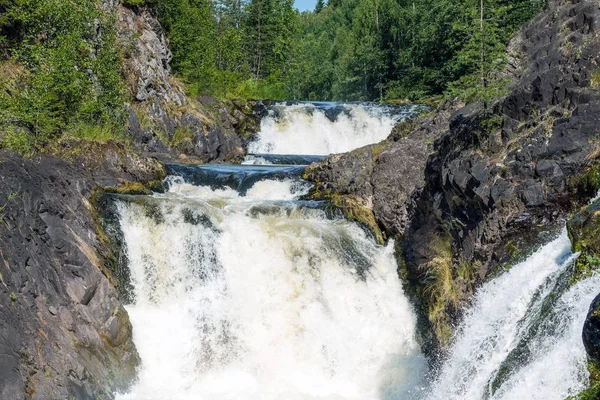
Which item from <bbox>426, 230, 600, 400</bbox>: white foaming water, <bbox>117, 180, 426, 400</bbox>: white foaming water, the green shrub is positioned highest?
the green shrub

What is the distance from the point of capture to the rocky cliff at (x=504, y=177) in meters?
10.7

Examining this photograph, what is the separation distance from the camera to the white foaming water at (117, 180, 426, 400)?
12.1 metres

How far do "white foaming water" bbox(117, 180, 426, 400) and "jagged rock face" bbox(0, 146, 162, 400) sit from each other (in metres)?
0.88

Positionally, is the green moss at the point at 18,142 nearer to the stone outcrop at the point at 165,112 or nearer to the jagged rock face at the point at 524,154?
the stone outcrop at the point at 165,112

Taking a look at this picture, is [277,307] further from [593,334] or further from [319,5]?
[319,5]

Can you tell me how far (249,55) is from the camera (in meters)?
53.7

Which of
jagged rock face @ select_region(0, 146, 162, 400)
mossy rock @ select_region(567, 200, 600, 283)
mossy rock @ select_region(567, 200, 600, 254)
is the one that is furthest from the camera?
jagged rock face @ select_region(0, 146, 162, 400)

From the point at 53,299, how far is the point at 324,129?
20.0m

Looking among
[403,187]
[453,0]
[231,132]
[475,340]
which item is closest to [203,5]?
[453,0]

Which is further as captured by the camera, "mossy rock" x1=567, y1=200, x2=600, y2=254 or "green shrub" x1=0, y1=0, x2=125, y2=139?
"green shrub" x1=0, y1=0, x2=125, y2=139

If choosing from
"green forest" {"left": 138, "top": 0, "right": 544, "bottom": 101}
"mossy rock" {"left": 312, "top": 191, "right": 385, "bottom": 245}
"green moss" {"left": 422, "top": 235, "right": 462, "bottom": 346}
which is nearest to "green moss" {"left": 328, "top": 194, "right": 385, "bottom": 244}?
"mossy rock" {"left": 312, "top": 191, "right": 385, "bottom": 245}

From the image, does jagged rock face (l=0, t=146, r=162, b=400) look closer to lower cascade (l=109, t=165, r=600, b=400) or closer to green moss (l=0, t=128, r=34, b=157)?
lower cascade (l=109, t=165, r=600, b=400)

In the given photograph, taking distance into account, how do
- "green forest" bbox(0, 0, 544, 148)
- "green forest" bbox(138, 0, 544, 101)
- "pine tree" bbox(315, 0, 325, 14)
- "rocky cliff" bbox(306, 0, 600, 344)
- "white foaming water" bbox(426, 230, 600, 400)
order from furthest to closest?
1. "pine tree" bbox(315, 0, 325, 14)
2. "green forest" bbox(138, 0, 544, 101)
3. "green forest" bbox(0, 0, 544, 148)
4. "rocky cliff" bbox(306, 0, 600, 344)
5. "white foaming water" bbox(426, 230, 600, 400)

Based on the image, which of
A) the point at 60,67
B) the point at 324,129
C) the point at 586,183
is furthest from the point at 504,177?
the point at 324,129
